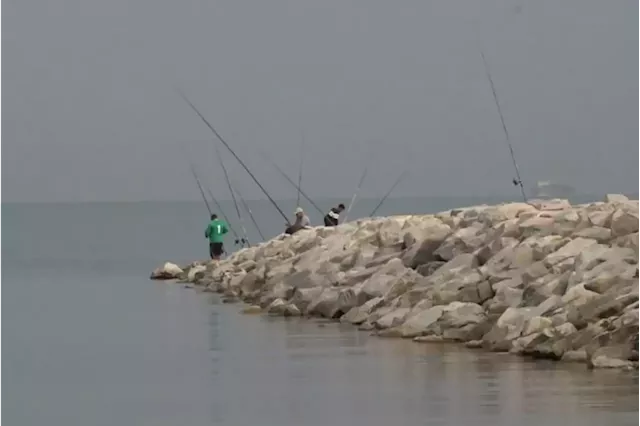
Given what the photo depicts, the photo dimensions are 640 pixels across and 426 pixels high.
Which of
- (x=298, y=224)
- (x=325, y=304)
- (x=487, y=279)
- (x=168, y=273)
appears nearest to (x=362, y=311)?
(x=325, y=304)

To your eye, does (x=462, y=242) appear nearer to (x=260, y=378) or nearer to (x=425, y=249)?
(x=425, y=249)

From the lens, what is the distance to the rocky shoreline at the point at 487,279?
40.4ft

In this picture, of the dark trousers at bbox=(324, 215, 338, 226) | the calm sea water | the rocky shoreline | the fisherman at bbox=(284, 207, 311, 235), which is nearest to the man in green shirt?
the fisherman at bbox=(284, 207, 311, 235)

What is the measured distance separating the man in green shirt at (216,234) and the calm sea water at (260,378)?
6.67 metres

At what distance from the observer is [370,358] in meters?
13.0

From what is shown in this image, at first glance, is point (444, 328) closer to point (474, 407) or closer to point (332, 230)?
point (474, 407)

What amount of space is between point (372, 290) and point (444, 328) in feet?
7.53

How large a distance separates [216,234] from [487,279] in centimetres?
1129

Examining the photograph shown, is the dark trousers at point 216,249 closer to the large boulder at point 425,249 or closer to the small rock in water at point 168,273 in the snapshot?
the small rock in water at point 168,273

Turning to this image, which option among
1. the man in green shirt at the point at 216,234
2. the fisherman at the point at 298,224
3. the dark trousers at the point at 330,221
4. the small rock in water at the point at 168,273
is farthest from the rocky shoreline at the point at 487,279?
the small rock in water at the point at 168,273

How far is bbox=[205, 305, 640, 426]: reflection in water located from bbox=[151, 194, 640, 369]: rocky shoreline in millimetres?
311

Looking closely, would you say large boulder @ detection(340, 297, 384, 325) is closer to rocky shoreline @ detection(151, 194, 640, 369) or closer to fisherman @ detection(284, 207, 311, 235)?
rocky shoreline @ detection(151, 194, 640, 369)

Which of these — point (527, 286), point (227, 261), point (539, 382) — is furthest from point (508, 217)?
point (227, 261)

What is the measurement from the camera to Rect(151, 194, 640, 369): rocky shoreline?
12320 millimetres
